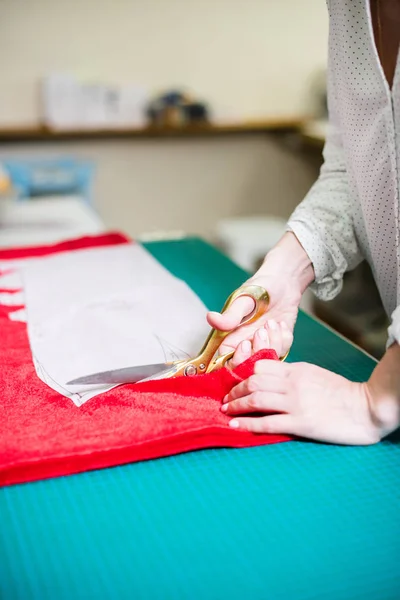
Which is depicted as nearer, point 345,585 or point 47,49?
point 345,585

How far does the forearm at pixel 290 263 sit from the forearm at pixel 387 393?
0.25 m

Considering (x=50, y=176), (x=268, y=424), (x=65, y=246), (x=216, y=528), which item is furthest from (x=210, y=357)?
(x=50, y=176)

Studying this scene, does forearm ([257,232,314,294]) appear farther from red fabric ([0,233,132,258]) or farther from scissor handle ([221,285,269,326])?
red fabric ([0,233,132,258])

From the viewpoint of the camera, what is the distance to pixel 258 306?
90cm

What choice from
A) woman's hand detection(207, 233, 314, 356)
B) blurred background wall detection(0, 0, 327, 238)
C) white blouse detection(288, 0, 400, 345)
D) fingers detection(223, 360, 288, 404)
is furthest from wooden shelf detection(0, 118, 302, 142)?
fingers detection(223, 360, 288, 404)

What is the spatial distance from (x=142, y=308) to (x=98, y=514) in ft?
1.58

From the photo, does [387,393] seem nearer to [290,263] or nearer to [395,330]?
[395,330]

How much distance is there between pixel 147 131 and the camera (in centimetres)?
273

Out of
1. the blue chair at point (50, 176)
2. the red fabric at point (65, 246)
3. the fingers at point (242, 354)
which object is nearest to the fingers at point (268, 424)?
the fingers at point (242, 354)

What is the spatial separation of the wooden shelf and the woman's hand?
1867 millimetres

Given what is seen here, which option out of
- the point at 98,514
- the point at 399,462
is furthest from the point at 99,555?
the point at 399,462

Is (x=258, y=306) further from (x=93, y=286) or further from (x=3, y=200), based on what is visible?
(x=3, y=200)

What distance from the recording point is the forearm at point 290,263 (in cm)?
95

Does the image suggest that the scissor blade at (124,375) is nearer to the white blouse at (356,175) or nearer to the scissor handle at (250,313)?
the scissor handle at (250,313)
